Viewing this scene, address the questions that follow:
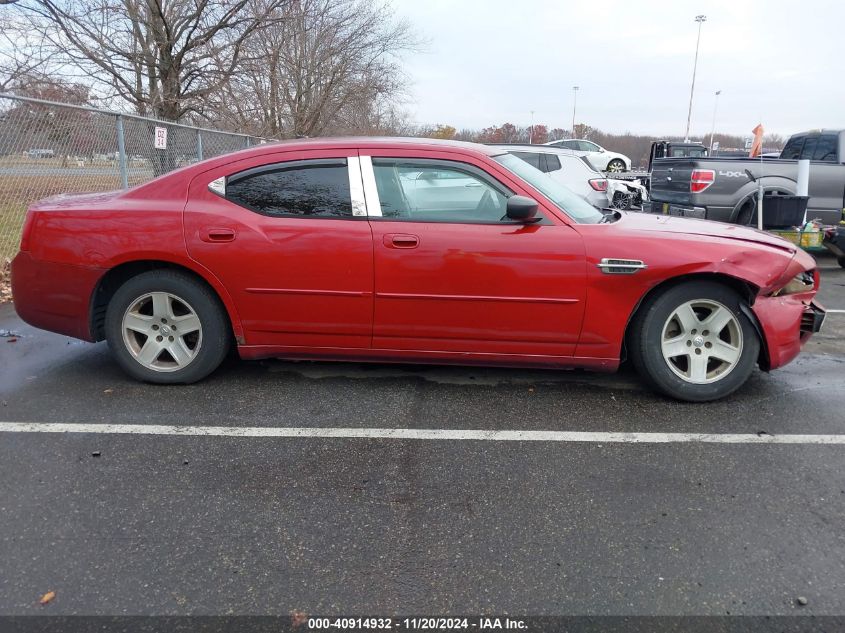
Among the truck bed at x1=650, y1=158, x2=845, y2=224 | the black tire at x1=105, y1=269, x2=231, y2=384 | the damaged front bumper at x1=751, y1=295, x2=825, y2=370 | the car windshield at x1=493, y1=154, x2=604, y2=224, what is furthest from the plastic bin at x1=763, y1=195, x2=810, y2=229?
the black tire at x1=105, y1=269, x2=231, y2=384

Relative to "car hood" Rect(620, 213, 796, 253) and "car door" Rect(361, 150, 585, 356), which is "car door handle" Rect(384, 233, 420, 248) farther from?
"car hood" Rect(620, 213, 796, 253)

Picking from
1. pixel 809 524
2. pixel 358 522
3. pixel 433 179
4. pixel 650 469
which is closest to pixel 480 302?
pixel 433 179

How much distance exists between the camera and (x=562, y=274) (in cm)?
353

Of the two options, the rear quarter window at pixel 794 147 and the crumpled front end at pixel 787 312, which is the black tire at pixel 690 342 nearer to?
the crumpled front end at pixel 787 312

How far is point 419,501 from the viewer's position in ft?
8.68

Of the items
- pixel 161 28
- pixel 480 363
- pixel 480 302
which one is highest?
pixel 161 28

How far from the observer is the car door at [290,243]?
143 inches

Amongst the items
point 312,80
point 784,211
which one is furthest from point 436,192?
point 312,80

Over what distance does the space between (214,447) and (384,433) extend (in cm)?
89

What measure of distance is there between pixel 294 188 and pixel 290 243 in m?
0.38

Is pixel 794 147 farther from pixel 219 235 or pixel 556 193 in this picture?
pixel 219 235

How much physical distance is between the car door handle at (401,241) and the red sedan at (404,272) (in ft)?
0.04

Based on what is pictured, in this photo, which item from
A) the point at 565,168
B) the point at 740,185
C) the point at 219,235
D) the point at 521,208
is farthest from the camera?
the point at 565,168

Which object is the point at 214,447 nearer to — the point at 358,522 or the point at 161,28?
the point at 358,522
